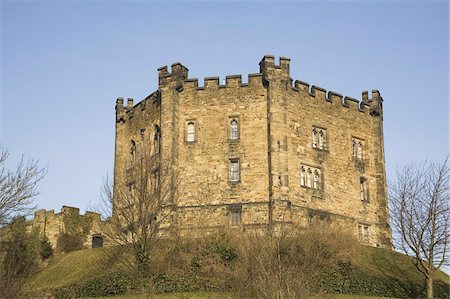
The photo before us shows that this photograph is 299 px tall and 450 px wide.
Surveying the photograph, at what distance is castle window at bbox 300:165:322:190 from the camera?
40.7m

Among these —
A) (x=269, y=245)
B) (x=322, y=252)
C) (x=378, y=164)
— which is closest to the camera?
(x=269, y=245)

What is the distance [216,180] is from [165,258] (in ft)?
25.8

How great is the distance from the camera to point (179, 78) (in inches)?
1650

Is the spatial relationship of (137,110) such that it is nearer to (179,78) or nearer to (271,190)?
(179,78)

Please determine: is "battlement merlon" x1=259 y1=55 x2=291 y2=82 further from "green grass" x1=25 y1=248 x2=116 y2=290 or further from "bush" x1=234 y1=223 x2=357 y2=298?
"green grass" x1=25 y1=248 x2=116 y2=290

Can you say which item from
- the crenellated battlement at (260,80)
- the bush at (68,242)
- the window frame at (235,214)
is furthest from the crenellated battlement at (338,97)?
the bush at (68,242)

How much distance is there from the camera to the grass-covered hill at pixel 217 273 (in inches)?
1222

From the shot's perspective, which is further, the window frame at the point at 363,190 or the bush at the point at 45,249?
the window frame at the point at 363,190

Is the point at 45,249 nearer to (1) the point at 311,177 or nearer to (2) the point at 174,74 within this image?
(2) the point at 174,74

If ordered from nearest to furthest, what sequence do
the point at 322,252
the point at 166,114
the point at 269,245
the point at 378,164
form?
1. the point at 269,245
2. the point at 322,252
3. the point at 166,114
4. the point at 378,164

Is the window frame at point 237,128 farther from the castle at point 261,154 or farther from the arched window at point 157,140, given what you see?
the arched window at point 157,140

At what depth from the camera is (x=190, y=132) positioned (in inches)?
1640

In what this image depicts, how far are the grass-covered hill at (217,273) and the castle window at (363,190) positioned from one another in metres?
7.07

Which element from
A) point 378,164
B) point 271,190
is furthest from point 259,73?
point 378,164
